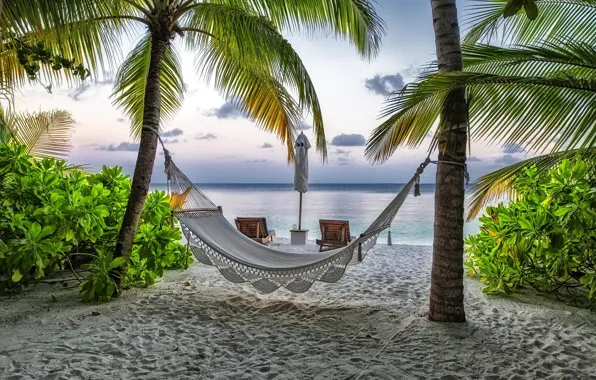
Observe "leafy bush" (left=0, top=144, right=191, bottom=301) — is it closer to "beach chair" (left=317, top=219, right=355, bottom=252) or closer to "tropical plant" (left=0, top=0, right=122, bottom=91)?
"tropical plant" (left=0, top=0, right=122, bottom=91)

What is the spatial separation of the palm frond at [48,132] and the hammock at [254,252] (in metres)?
2.42

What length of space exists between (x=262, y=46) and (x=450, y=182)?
4.63 feet

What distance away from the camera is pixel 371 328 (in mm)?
2311

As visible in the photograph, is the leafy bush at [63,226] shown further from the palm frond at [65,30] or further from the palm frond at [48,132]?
the palm frond at [48,132]

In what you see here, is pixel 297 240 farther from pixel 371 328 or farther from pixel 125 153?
pixel 125 153

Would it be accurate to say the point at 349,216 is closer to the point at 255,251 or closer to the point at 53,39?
the point at 255,251

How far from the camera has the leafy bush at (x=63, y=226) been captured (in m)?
2.43

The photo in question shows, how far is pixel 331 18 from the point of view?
2.96 meters

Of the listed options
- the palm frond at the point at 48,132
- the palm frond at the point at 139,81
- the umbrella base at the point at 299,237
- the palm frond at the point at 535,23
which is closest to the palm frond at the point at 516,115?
the palm frond at the point at 535,23

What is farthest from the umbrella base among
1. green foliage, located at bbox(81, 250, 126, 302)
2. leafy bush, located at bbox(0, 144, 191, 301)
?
green foliage, located at bbox(81, 250, 126, 302)

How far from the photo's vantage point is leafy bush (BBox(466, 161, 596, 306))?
2232 millimetres

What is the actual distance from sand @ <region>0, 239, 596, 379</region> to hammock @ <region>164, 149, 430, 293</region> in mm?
253

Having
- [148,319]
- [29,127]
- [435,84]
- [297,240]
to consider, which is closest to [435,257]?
[435,84]

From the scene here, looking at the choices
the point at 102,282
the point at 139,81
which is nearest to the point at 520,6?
the point at 102,282
